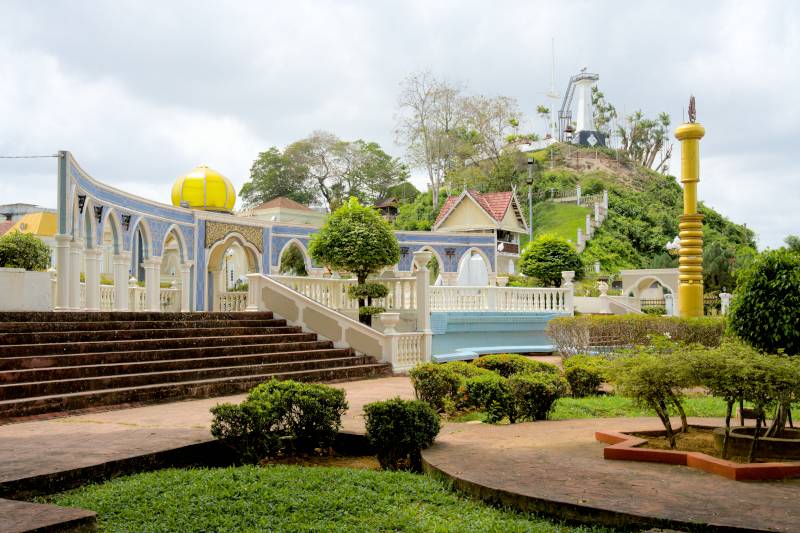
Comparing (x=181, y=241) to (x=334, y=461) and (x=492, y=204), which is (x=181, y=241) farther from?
(x=492, y=204)

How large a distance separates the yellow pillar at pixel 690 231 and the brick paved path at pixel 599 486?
11.9 metres

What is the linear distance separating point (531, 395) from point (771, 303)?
9.36 feet

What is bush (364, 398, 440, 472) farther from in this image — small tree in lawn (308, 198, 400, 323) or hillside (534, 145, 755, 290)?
hillside (534, 145, 755, 290)

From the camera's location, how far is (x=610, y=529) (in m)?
4.42

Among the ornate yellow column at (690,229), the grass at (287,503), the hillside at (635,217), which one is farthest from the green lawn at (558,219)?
the grass at (287,503)

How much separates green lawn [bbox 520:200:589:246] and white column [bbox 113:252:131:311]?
38.2m

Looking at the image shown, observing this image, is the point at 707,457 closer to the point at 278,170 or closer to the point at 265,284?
the point at 265,284

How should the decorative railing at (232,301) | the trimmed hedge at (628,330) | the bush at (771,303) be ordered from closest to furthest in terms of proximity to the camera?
the bush at (771,303)
the trimmed hedge at (628,330)
the decorative railing at (232,301)

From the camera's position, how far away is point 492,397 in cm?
884

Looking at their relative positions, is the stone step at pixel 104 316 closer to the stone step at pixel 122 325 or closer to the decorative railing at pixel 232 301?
the stone step at pixel 122 325

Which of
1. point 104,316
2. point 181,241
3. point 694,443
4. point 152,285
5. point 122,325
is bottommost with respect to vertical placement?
point 694,443

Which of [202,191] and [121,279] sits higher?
[202,191]

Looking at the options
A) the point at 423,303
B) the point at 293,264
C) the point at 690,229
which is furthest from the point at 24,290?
the point at 293,264

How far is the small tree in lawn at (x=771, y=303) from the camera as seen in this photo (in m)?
7.24
